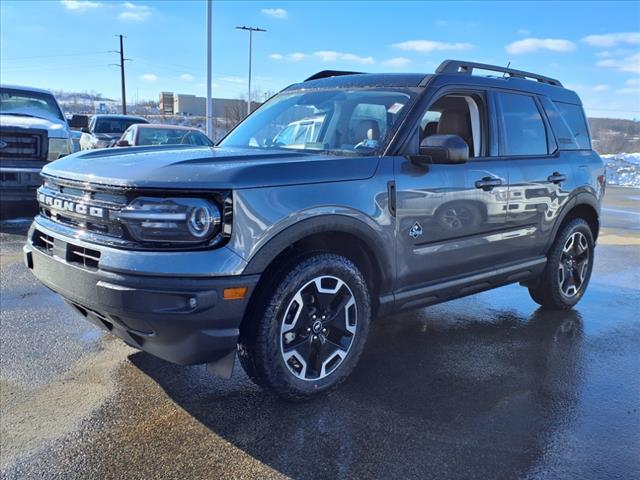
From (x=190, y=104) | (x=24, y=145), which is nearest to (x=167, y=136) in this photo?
(x=24, y=145)

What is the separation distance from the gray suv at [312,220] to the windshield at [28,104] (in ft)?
23.0

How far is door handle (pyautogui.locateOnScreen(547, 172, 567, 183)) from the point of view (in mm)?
4621

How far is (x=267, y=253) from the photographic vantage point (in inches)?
111

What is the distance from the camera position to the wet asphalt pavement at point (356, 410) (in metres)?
2.64

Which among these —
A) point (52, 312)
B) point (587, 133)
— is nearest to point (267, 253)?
point (52, 312)

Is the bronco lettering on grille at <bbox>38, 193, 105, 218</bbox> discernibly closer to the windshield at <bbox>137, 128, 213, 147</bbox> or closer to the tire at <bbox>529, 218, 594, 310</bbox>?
the tire at <bbox>529, 218, 594, 310</bbox>

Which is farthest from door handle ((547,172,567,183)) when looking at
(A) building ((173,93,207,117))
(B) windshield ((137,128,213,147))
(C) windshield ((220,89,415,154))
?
(A) building ((173,93,207,117))

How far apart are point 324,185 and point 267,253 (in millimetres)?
542

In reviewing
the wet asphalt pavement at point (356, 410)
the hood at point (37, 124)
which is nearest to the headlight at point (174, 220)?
the wet asphalt pavement at point (356, 410)

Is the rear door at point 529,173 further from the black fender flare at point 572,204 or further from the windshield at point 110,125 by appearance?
the windshield at point 110,125

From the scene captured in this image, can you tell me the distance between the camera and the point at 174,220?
8.63ft

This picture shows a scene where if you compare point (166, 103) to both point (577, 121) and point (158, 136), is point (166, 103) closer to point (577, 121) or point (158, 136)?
point (158, 136)

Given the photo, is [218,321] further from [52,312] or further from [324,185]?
[52,312]

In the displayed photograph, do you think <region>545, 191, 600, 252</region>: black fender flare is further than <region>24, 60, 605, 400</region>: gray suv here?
Yes
